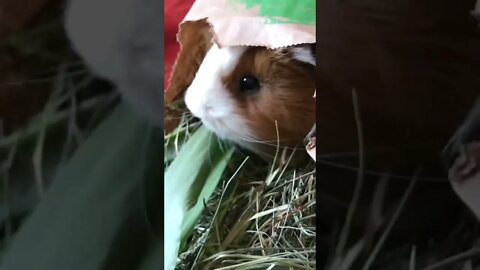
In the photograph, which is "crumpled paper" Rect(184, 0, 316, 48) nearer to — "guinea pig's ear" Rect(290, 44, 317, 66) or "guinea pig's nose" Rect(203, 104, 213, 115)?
"guinea pig's ear" Rect(290, 44, 317, 66)

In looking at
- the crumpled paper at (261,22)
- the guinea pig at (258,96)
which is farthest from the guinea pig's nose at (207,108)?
the crumpled paper at (261,22)

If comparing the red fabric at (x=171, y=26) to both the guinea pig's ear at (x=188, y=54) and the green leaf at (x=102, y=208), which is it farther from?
the green leaf at (x=102, y=208)

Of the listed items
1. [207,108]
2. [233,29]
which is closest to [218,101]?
[207,108]

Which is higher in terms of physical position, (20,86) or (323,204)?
(20,86)

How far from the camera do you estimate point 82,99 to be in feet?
4.08

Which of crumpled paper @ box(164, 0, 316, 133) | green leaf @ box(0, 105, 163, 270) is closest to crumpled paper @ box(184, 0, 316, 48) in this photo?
crumpled paper @ box(164, 0, 316, 133)

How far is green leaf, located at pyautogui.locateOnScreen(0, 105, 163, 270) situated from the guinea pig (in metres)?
0.12

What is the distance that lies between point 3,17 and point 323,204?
2.29 ft

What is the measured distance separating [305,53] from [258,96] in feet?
0.38

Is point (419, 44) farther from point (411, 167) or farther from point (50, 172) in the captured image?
point (50, 172)

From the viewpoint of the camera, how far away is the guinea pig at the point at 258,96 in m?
1.19

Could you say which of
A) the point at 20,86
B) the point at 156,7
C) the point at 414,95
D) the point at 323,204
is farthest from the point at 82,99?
the point at 414,95

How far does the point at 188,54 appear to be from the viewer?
1228 millimetres

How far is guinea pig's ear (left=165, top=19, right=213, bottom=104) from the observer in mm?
1219
